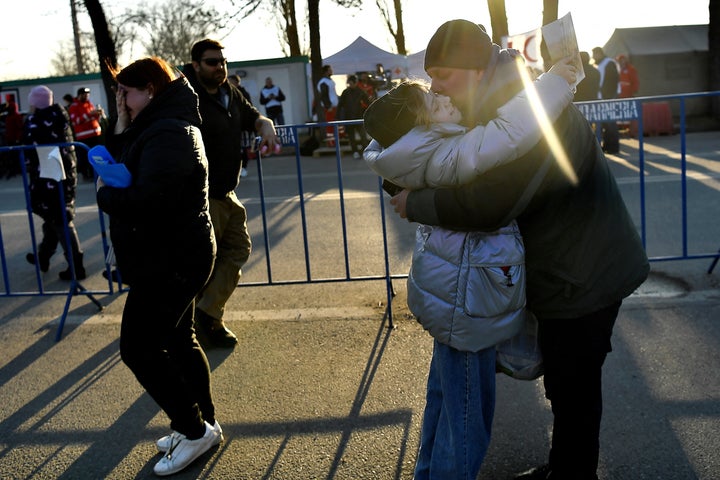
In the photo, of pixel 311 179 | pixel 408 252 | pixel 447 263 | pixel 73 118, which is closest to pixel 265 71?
pixel 73 118

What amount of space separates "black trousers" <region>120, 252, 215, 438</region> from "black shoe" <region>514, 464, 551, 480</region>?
4.67ft

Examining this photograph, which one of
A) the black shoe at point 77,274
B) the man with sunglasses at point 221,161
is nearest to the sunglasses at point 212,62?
the man with sunglasses at point 221,161

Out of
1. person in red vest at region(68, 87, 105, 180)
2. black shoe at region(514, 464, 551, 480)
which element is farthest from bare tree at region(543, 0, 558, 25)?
black shoe at region(514, 464, 551, 480)

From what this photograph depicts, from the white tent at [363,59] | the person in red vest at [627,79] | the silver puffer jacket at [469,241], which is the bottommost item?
the silver puffer jacket at [469,241]

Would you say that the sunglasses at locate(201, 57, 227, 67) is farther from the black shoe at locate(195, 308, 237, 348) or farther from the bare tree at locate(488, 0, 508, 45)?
the bare tree at locate(488, 0, 508, 45)

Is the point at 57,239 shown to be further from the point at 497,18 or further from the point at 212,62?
the point at 497,18

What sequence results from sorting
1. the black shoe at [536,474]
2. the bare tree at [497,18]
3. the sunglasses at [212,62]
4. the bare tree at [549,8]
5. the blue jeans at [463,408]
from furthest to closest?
the bare tree at [549,8], the bare tree at [497,18], the sunglasses at [212,62], the black shoe at [536,474], the blue jeans at [463,408]

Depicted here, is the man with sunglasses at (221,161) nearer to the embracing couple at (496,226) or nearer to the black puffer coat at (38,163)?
the embracing couple at (496,226)

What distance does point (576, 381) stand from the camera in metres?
2.64

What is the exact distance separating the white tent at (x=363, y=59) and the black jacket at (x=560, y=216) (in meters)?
21.9

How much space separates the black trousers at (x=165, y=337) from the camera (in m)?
3.19

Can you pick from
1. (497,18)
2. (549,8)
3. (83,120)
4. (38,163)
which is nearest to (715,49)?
(549,8)

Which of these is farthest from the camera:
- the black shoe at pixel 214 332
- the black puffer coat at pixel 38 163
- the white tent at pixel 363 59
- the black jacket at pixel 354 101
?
the white tent at pixel 363 59

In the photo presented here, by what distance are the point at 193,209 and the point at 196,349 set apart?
690 millimetres
